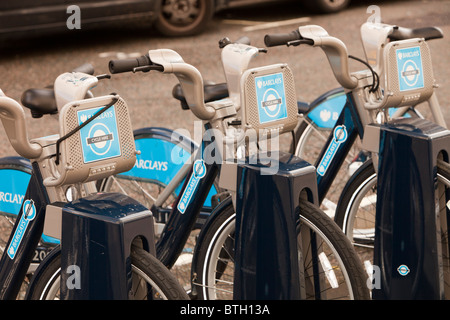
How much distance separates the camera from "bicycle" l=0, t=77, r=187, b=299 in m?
3.06

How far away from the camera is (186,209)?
412 centimetres

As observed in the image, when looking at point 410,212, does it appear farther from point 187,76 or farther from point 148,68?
point 148,68

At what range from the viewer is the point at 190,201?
4.11 metres

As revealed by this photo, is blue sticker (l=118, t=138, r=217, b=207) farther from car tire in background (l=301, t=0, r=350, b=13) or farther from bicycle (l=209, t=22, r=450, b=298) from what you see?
car tire in background (l=301, t=0, r=350, b=13)

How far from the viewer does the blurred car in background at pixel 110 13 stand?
8336mm

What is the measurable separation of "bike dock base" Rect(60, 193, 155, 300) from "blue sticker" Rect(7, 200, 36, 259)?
1.54 ft

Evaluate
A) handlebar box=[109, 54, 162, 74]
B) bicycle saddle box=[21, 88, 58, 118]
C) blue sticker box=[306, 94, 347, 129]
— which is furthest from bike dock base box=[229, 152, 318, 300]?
blue sticker box=[306, 94, 347, 129]

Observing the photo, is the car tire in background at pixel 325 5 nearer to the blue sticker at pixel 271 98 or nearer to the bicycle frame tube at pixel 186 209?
the bicycle frame tube at pixel 186 209

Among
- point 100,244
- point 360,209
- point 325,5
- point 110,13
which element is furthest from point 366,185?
point 325,5

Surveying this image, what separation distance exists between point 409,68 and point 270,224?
3.86ft

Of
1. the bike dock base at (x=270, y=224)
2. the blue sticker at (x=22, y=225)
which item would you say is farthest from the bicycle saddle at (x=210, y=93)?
the blue sticker at (x=22, y=225)

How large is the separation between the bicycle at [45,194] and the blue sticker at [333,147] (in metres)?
1.32
